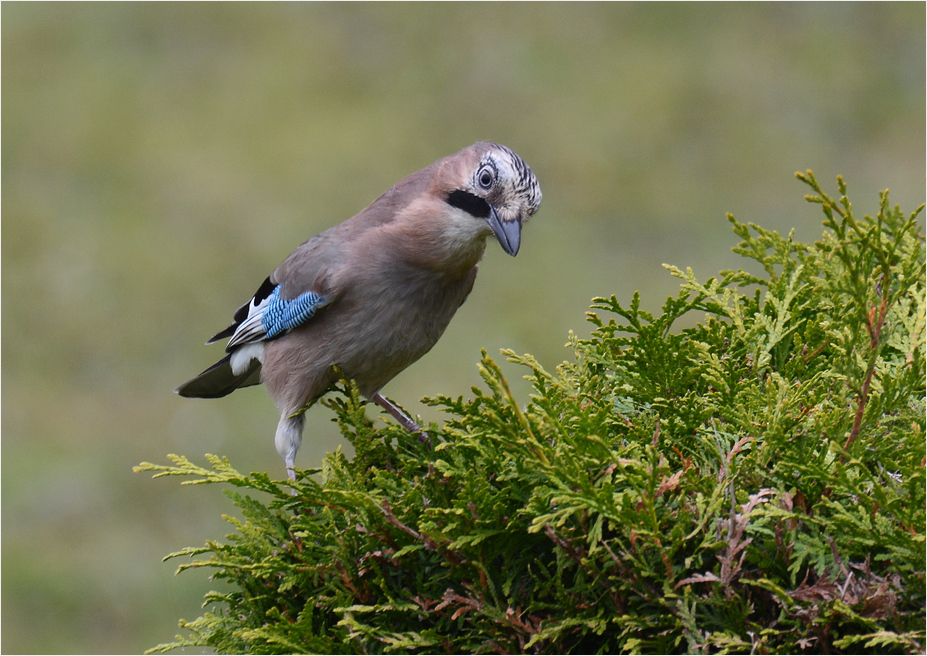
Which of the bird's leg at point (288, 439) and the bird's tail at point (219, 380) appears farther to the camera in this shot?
the bird's tail at point (219, 380)

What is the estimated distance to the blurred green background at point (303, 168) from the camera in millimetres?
6234

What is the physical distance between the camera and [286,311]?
3.51 meters

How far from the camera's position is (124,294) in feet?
23.6

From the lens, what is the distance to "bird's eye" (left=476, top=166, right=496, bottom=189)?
3086mm

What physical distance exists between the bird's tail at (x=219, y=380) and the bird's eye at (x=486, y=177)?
134cm

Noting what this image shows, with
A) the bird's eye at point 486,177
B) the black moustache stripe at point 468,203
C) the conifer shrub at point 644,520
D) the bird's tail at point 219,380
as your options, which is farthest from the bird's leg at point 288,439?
the conifer shrub at point 644,520

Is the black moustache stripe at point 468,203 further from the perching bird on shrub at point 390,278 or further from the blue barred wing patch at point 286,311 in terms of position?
the blue barred wing patch at point 286,311

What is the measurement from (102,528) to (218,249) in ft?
8.22

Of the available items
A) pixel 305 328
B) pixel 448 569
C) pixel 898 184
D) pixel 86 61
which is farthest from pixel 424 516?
pixel 86 61

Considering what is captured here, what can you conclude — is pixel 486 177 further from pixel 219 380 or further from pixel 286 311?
pixel 219 380

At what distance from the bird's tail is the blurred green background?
65.5 inches

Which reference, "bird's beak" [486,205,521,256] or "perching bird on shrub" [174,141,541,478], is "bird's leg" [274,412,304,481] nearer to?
"perching bird on shrub" [174,141,541,478]

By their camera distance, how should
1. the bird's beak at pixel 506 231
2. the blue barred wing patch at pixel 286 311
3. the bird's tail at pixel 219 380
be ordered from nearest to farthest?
the bird's beak at pixel 506 231 < the blue barred wing patch at pixel 286 311 < the bird's tail at pixel 219 380

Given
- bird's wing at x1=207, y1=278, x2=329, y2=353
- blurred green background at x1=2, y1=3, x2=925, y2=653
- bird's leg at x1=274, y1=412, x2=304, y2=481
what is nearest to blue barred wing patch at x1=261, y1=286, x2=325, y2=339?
bird's wing at x1=207, y1=278, x2=329, y2=353
